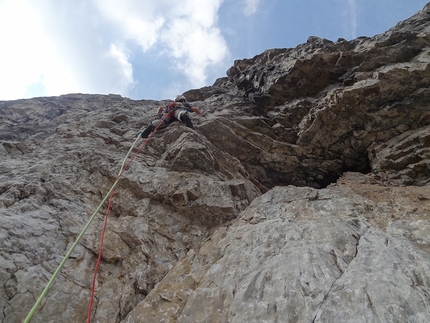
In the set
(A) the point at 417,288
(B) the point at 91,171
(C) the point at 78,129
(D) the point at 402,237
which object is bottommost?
(A) the point at 417,288

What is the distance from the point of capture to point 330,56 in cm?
1098

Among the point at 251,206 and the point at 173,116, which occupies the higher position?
the point at 173,116

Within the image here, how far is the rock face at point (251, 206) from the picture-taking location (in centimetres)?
340

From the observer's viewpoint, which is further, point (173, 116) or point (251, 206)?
point (173, 116)

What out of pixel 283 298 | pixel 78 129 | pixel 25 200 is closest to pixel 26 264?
pixel 25 200

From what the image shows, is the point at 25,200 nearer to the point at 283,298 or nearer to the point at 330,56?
the point at 283,298

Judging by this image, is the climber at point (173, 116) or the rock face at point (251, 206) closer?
the rock face at point (251, 206)

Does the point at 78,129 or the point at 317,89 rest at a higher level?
the point at 317,89

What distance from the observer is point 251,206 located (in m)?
6.09

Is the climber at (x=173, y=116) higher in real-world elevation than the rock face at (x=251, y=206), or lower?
higher

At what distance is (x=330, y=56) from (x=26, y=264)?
11.6 metres

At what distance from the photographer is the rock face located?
3400 millimetres

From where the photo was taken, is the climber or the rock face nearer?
the rock face

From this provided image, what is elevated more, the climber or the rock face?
the climber
